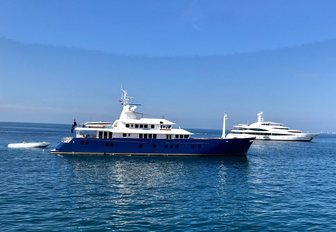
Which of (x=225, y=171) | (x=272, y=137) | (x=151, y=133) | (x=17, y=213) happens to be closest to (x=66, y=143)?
(x=151, y=133)

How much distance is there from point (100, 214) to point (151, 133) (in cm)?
3216

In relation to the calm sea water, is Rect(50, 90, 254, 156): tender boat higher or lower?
higher

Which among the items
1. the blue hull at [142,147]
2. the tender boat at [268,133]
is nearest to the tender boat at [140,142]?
the blue hull at [142,147]

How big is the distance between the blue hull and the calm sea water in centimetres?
917

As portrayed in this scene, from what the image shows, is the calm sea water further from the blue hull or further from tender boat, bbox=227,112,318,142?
tender boat, bbox=227,112,318,142

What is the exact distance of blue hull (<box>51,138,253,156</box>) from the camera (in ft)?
172

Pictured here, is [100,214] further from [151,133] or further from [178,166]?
[151,133]

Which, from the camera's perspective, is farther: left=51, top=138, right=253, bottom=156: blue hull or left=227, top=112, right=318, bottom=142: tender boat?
left=227, top=112, right=318, bottom=142: tender boat

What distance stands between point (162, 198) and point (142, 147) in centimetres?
2782

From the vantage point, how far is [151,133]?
52.4 meters

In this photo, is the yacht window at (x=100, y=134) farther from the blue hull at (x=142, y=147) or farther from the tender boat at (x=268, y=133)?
the tender boat at (x=268, y=133)

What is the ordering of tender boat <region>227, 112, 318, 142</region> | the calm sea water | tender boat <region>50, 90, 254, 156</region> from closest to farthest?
the calm sea water < tender boat <region>50, 90, 254, 156</region> < tender boat <region>227, 112, 318, 142</region>

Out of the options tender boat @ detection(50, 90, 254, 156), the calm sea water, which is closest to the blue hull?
tender boat @ detection(50, 90, 254, 156)

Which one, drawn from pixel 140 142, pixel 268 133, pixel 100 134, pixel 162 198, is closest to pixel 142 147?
pixel 140 142
